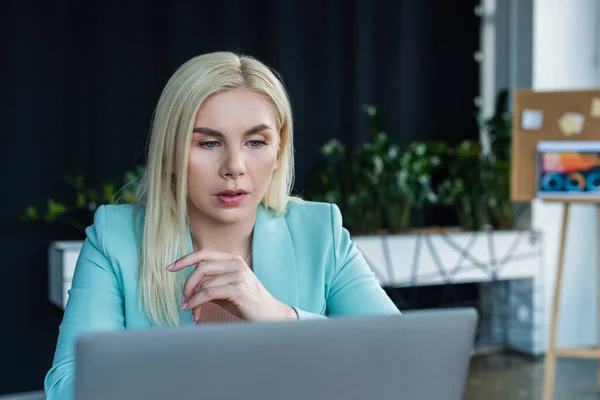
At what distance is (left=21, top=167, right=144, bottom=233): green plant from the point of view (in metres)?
3.89

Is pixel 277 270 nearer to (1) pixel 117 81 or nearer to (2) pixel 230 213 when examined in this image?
(2) pixel 230 213

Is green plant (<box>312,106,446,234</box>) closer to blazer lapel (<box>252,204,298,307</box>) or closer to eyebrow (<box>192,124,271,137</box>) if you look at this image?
blazer lapel (<box>252,204,298,307</box>)

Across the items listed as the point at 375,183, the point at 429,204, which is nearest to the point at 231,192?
the point at 375,183

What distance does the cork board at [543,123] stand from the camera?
11.0 ft

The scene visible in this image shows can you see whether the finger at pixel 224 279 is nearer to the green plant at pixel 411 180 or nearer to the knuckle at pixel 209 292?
the knuckle at pixel 209 292

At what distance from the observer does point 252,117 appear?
1268 mm

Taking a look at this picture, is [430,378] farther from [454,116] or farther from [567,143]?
[454,116]

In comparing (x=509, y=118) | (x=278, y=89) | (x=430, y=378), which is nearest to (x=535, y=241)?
→ (x=509, y=118)

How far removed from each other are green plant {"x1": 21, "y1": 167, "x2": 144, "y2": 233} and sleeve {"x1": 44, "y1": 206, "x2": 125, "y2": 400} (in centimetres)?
261

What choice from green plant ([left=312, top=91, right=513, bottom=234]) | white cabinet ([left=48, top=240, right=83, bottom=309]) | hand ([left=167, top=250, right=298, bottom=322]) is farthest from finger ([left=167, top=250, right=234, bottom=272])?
green plant ([left=312, top=91, right=513, bottom=234])

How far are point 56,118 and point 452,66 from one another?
8.50ft

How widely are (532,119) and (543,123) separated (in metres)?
0.05

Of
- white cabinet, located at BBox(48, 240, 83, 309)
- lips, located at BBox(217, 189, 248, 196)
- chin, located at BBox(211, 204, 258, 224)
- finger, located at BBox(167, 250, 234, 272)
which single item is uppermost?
lips, located at BBox(217, 189, 248, 196)

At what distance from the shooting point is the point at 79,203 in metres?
3.87
